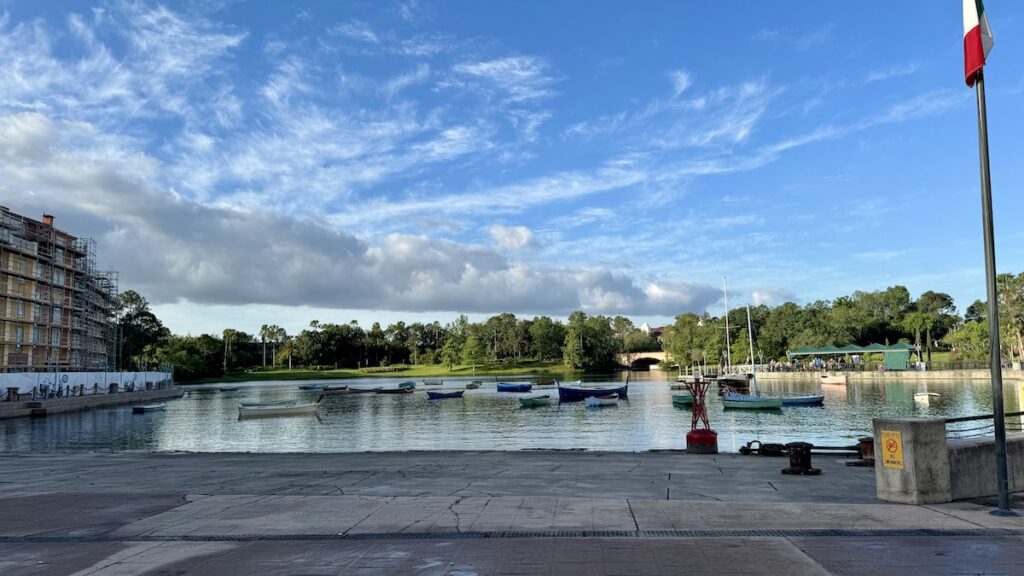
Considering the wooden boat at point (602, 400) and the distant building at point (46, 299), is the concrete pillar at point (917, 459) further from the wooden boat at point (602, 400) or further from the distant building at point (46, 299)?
the distant building at point (46, 299)

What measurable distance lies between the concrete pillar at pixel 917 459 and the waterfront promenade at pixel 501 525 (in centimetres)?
33

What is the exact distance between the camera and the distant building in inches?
3113

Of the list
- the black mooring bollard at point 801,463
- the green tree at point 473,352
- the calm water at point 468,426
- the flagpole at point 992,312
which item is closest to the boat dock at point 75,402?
the calm water at point 468,426

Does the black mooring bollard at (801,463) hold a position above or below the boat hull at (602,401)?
above

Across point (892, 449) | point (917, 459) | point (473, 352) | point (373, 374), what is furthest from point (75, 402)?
point (473, 352)

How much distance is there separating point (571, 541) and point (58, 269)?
344ft

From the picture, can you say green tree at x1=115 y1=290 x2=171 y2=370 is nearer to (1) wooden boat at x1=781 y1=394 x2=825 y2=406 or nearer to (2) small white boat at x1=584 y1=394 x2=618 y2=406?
(2) small white boat at x1=584 y1=394 x2=618 y2=406

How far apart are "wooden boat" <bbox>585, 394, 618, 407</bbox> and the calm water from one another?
1.11 m

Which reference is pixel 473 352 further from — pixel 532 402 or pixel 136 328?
pixel 532 402

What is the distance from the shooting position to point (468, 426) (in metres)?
49.8

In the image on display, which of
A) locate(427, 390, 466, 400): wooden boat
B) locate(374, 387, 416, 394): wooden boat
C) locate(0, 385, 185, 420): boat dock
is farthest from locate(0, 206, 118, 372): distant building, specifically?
locate(427, 390, 466, 400): wooden boat

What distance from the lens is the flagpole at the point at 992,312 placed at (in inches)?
387

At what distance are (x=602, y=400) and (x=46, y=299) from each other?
240 ft

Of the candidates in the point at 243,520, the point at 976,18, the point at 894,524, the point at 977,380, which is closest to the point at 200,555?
the point at 243,520
